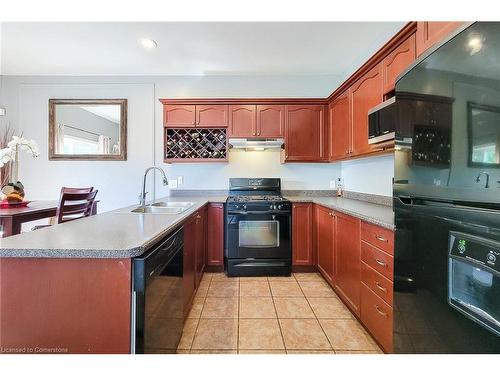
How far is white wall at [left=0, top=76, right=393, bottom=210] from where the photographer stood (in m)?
3.45

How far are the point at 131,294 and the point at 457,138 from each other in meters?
1.29

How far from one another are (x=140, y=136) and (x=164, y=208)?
1.56 metres

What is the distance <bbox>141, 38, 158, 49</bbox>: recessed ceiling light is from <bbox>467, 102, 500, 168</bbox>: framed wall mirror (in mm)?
2891

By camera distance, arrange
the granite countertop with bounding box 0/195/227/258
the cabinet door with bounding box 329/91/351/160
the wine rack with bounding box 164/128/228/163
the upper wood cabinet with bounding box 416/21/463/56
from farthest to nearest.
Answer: the wine rack with bounding box 164/128/228/163 < the cabinet door with bounding box 329/91/351/160 < the upper wood cabinet with bounding box 416/21/463/56 < the granite countertop with bounding box 0/195/227/258

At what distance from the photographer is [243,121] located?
3199mm

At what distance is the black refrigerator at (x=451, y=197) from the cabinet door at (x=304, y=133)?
2073 mm

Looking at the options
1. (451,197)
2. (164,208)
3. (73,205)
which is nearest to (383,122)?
(451,197)

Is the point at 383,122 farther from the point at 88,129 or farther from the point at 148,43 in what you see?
the point at 88,129

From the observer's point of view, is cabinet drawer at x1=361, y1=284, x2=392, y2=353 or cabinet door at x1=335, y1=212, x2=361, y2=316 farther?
cabinet door at x1=335, y1=212, x2=361, y2=316

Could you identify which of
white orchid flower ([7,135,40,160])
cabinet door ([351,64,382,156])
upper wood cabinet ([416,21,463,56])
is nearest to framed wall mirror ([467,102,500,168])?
upper wood cabinet ([416,21,463,56])

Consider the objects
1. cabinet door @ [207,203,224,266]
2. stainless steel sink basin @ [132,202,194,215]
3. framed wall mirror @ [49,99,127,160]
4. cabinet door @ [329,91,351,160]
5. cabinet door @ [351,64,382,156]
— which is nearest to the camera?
cabinet door @ [351,64,382,156]

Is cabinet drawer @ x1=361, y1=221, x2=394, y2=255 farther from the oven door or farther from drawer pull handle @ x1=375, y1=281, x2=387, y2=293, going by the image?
the oven door
